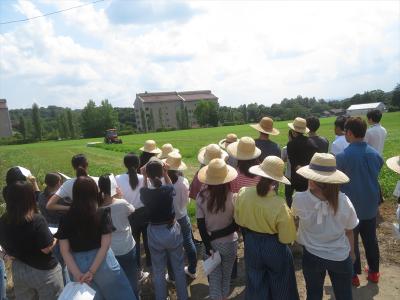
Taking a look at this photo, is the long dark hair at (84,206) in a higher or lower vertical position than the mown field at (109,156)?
higher

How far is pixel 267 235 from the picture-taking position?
11.6 ft

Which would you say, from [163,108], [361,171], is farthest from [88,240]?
[163,108]

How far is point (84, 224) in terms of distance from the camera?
10.6 feet

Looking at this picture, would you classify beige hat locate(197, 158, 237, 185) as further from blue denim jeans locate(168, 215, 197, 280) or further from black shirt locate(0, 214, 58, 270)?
black shirt locate(0, 214, 58, 270)

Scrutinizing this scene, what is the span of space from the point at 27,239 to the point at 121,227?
39.0 inches

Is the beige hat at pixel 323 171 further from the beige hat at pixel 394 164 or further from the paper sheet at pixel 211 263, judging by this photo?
the paper sheet at pixel 211 263

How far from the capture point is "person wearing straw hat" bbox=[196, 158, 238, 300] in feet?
13.0

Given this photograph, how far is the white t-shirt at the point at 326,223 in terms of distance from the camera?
3.37m

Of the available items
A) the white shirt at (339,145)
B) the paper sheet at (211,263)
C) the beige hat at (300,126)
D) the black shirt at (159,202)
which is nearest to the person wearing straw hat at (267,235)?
the paper sheet at (211,263)

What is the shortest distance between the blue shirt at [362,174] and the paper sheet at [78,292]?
319cm

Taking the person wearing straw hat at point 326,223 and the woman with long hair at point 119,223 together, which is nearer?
the person wearing straw hat at point 326,223

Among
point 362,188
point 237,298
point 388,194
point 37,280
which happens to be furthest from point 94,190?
point 388,194

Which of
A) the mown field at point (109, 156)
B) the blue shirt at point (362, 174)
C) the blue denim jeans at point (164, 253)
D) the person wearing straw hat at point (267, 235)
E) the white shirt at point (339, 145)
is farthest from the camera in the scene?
the mown field at point (109, 156)

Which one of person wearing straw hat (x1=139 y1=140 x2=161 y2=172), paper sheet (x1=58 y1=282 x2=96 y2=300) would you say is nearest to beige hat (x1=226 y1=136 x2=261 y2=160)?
person wearing straw hat (x1=139 y1=140 x2=161 y2=172)
